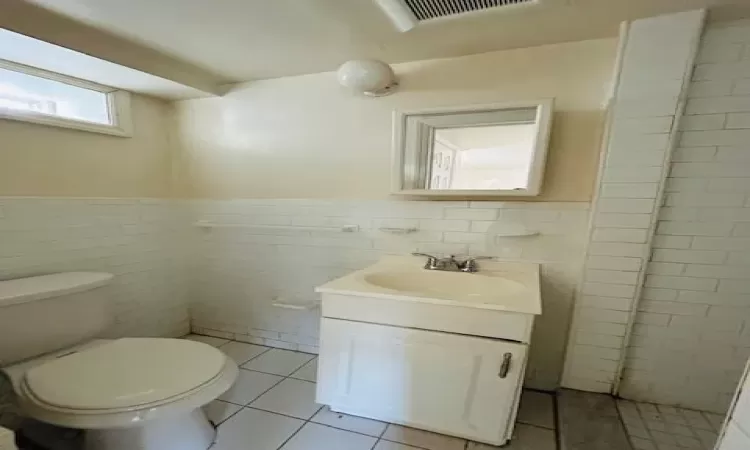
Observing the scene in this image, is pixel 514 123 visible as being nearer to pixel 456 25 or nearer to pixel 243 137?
pixel 456 25

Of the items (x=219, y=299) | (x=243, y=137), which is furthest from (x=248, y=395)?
(x=243, y=137)

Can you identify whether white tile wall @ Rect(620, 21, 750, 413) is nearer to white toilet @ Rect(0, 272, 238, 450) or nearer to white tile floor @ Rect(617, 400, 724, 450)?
white tile floor @ Rect(617, 400, 724, 450)

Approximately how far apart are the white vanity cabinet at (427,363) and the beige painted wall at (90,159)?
1447mm

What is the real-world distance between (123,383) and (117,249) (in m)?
1.06

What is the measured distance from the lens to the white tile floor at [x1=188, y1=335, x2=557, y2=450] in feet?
4.70

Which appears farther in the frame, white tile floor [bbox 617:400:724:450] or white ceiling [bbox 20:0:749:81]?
white tile floor [bbox 617:400:724:450]

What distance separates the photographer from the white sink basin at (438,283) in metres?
1.42

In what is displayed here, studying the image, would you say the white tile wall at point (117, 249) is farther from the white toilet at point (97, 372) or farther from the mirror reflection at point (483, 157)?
the mirror reflection at point (483, 157)

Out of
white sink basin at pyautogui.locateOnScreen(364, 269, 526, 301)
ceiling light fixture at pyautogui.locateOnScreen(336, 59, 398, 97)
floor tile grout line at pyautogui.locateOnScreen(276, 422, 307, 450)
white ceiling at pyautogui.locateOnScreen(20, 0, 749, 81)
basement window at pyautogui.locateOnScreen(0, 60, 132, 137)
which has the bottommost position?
floor tile grout line at pyautogui.locateOnScreen(276, 422, 307, 450)

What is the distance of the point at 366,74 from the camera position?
1.69 meters

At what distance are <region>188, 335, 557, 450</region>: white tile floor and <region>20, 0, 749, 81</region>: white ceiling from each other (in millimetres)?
1681

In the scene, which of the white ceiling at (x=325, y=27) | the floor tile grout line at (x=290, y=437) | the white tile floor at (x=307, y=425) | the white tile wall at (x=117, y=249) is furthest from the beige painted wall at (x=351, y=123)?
the floor tile grout line at (x=290, y=437)

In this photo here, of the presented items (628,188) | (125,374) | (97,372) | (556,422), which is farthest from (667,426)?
(97,372)

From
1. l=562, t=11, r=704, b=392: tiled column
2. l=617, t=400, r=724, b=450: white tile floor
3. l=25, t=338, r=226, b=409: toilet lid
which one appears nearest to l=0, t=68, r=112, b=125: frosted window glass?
l=25, t=338, r=226, b=409: toilet lid
